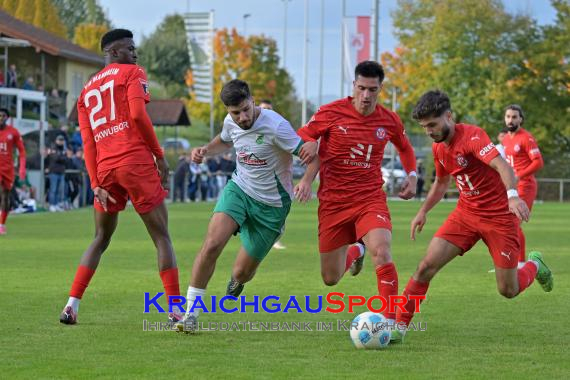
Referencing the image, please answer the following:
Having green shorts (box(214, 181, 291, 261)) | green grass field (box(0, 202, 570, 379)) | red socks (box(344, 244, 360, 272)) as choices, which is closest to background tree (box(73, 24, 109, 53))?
green grass field (box(0, 202, 570, 379))

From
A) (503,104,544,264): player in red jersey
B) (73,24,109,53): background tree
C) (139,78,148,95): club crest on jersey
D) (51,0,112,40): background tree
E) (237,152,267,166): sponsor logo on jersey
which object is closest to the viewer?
(139,78,148,95): club crest on jersey

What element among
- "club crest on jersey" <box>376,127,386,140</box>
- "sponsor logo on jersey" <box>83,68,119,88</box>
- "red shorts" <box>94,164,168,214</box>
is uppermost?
"sponsor logo on jersey" <box>83,68,119,88</box>

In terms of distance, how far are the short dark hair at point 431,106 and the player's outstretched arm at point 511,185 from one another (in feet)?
1.87

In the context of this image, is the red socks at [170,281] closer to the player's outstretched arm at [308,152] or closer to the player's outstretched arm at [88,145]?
the player's outstretched arm at [88,145]

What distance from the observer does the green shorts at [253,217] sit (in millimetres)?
9852

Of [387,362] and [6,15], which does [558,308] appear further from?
[6,15]

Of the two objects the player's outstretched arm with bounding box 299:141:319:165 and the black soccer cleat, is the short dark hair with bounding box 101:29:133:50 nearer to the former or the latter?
the player's outstretched arm with bounding box 299:141:319:165

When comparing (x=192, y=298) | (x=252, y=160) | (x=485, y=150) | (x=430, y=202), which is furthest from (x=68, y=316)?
(x=485, y=150)

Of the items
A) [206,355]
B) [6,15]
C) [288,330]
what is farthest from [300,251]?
[6,15]

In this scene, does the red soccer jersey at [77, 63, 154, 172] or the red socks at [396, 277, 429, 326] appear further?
the red soccer jersey at [77, 63, 154, 172]

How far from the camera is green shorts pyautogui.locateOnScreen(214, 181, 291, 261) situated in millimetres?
9852

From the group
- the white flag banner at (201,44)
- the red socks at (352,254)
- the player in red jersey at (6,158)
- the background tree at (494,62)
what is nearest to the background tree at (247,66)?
the background tree at (494,62)

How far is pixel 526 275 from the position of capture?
34.1 ft

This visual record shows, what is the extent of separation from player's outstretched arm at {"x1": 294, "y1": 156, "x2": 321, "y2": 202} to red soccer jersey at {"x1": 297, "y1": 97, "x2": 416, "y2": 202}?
1.31 feet
